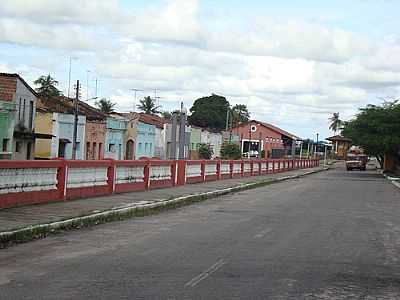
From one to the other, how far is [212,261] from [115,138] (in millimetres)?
56348

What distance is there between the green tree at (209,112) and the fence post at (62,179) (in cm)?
12087

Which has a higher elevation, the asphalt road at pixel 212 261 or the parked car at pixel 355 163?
the parked car at pixel 355 163

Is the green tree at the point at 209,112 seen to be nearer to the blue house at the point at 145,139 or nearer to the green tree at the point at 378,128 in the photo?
the blue house at the point at 145,139

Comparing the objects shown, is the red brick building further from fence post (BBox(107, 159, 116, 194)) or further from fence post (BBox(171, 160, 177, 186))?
fence post (BBox(107, 159, 116, 194))

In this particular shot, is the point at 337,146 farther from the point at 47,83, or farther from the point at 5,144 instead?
the point at 5,144

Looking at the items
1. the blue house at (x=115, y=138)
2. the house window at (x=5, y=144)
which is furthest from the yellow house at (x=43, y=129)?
the house window at (x=5, y=144)

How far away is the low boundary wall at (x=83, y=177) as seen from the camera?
14.9 meters

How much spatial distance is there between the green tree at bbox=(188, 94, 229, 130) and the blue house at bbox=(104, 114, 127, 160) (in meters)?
71.7

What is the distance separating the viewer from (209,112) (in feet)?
458

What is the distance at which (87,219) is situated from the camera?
14.1m

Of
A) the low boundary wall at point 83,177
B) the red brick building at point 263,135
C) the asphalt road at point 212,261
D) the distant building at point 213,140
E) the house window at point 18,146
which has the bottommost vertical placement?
the asphalt road at point 212,261

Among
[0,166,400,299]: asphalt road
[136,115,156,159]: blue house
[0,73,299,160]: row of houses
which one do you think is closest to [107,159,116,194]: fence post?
[0,166,400,299]: asphalt road

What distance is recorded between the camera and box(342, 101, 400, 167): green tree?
5516 centimetres

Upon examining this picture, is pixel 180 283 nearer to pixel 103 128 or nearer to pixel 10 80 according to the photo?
pixel 10 80
